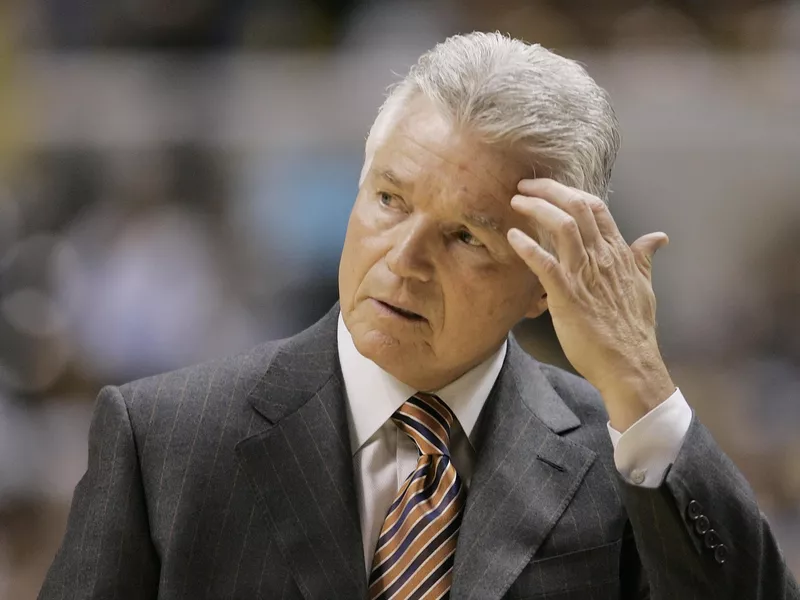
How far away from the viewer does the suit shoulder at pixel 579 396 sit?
4.99 feet

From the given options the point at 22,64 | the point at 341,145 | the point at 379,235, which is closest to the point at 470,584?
the point at 379,235

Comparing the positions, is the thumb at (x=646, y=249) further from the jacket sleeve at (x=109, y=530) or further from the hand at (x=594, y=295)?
the jacket sleeve at (x=109, y=530)

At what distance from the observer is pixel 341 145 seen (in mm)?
2162

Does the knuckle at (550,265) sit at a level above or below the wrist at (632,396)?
above

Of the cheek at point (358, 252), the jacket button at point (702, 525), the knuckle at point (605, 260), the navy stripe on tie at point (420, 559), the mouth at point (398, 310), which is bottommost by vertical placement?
the navy stripe on tie at point (420, 559)

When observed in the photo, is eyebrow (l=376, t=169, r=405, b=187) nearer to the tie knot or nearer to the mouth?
A: the mouth

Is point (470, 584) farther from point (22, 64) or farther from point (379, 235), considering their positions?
point (22, 64)

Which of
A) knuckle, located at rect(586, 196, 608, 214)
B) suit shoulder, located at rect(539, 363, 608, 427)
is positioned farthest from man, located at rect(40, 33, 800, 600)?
suit shoulder, located at rect(539, 363, 608, 427)

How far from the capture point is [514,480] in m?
1.39

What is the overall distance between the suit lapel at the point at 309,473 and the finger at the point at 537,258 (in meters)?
0.33

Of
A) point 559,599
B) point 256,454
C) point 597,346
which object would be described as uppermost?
point 597,346

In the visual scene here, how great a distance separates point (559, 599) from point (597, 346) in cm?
34

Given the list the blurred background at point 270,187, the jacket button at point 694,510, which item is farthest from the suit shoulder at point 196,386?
the blurred background at point 270,187

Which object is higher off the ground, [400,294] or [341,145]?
[400,294]
